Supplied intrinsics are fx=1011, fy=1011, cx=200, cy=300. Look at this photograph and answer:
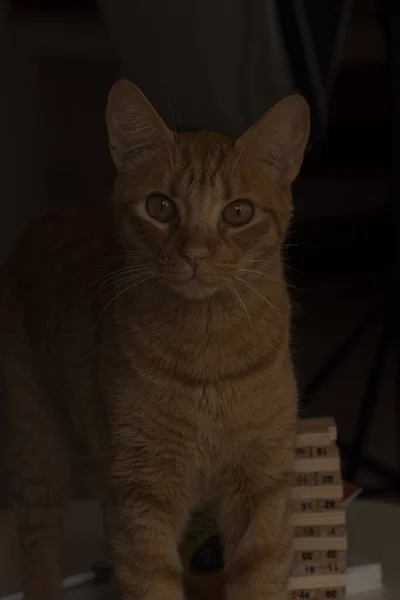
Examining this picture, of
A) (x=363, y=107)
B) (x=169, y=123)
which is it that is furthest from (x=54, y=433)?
(x=363, y=107)

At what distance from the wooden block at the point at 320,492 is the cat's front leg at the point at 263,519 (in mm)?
73

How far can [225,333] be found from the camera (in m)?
1.09

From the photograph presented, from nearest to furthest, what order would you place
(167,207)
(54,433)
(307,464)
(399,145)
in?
1. (167,207)
2. (307,464)
3. (54,433)
4. (399,145)

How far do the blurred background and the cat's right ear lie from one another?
18 cm

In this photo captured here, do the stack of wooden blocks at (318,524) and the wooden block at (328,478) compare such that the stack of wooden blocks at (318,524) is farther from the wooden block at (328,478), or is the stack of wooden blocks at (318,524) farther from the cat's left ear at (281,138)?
the cat's left ear at (281,138)

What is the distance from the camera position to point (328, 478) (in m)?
1.23

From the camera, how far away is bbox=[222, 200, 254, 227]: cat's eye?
1.06m

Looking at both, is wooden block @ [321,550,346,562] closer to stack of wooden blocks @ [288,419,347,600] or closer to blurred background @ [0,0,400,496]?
stack of wooden blocks @ [288,419,347,600]

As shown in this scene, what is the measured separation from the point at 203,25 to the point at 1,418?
98 cm

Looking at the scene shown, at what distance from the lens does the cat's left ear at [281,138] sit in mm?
1076

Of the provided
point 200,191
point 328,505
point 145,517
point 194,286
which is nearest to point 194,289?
point 194,286

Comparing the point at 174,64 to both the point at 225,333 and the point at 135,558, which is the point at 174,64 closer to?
the point at 225,333

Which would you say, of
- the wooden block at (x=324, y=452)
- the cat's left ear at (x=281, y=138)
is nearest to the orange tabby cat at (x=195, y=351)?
the cat's left ear at (x=281, y=138)

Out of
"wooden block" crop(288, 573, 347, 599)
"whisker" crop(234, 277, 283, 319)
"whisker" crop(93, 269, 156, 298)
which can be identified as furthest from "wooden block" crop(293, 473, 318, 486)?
"whisker" crop(93, 269, 156, 298)
